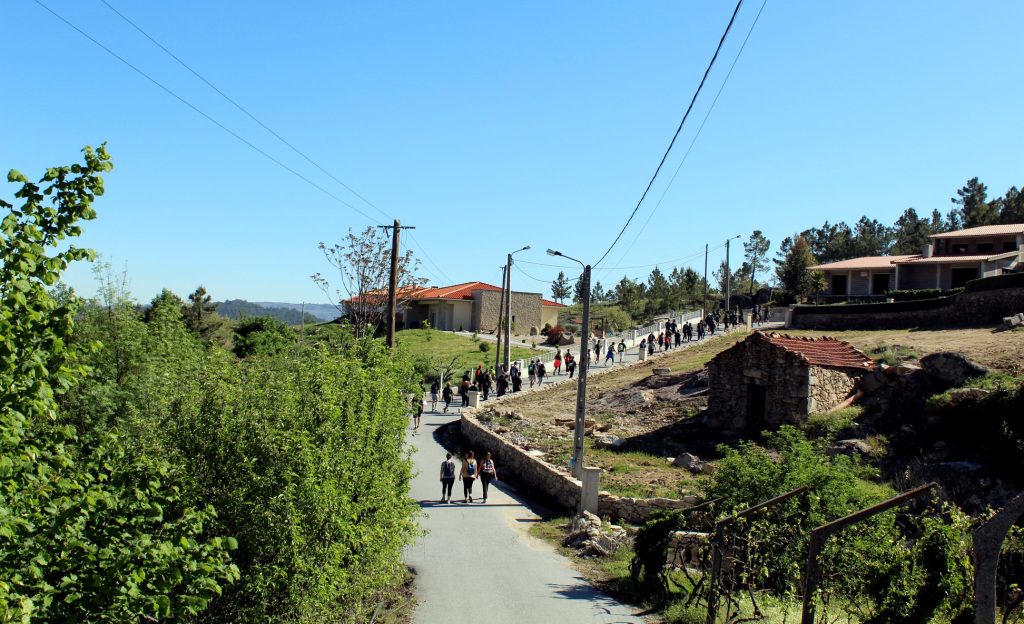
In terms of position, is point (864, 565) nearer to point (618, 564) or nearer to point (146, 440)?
point (618, 564)

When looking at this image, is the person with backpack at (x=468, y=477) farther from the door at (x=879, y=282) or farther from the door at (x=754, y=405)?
the door at (x=879, y=282)

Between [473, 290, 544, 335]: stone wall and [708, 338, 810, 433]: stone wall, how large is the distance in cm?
4032

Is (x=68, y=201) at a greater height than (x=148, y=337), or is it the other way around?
(x=68, y=201)

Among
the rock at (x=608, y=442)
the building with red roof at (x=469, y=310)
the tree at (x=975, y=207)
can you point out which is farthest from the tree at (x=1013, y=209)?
the rock at (x=608, y=442)

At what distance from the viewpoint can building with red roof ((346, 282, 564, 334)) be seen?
2603 inches

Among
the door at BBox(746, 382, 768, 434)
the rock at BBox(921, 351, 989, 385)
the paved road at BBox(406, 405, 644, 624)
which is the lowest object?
the paved road at BBox(406, 405, 644, 624)

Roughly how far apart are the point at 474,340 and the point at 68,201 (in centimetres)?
5095

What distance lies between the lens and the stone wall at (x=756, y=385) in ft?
75.7

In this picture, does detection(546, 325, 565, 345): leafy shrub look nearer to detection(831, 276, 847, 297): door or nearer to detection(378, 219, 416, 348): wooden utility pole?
detection(831, 276, 847, 297): door

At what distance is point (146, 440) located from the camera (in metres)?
8.12

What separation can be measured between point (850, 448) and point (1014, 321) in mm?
15430

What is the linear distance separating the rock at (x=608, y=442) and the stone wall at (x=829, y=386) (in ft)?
18.3

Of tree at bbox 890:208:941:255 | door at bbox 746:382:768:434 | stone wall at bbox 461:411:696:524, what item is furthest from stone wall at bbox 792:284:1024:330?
tree at bbox 890:208:941:255

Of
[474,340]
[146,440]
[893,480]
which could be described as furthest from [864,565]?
[474,340]
